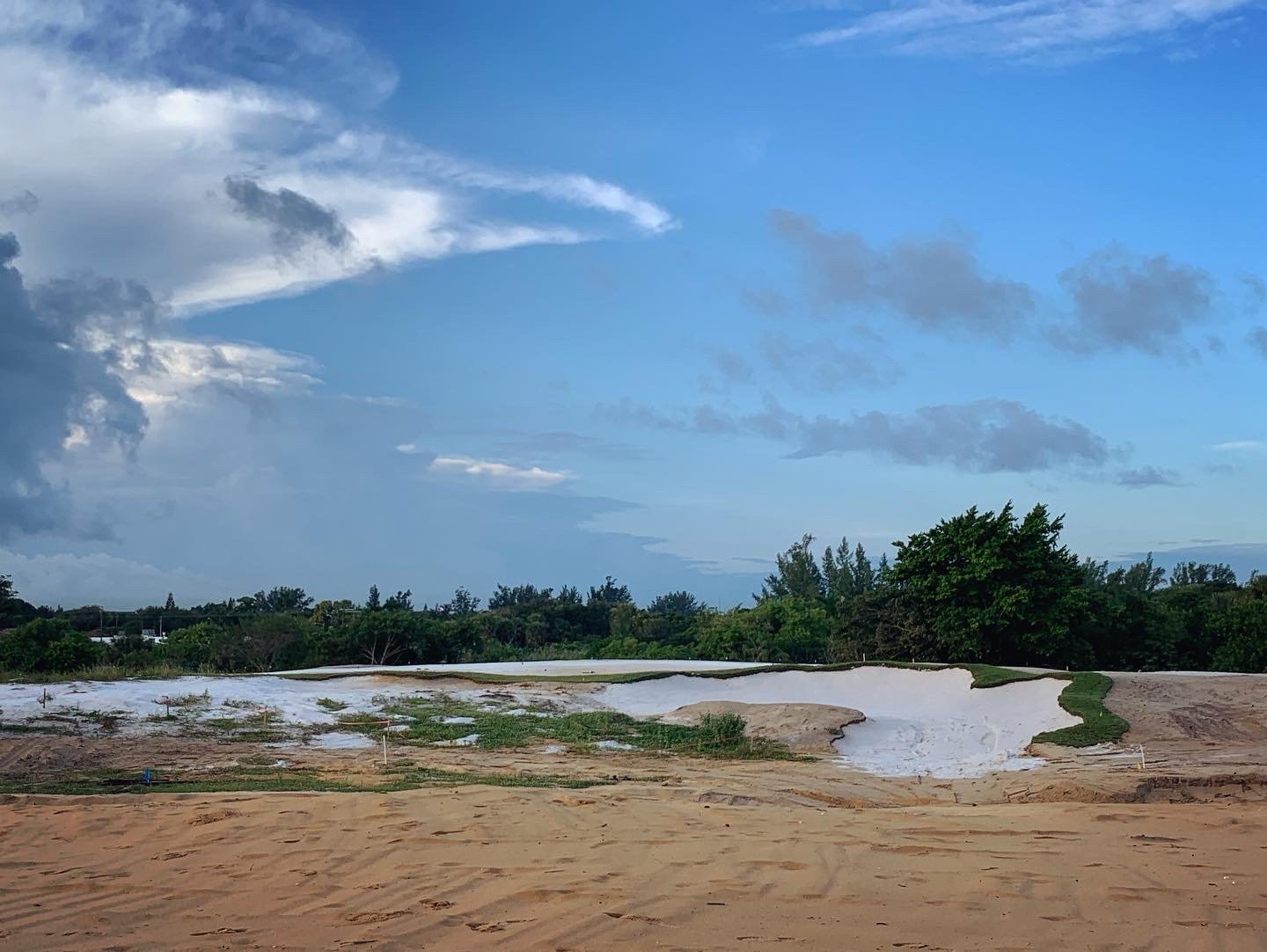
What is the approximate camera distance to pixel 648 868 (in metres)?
7.00

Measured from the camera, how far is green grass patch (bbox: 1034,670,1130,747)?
55.1 ft

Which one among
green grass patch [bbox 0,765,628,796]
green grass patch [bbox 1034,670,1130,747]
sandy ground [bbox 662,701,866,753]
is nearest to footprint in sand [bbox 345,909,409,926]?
green grass patch [bbox 0,765,628,796]

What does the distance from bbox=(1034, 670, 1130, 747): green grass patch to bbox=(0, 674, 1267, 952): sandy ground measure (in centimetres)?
481

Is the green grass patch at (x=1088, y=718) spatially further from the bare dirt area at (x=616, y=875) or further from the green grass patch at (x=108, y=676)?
the green grass patch at (x=108, y=676)

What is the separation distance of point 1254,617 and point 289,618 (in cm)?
3431

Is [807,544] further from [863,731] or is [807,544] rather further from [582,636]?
[863,731]

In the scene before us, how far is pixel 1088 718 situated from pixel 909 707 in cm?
479

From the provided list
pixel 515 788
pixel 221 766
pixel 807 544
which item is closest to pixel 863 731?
pixel 515 788

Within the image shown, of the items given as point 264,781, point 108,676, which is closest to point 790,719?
point 264,781

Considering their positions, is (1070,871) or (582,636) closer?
(1070,871)

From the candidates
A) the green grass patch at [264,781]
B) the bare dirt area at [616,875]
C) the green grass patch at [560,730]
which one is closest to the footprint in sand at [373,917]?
the bare dirt area at [616,875]

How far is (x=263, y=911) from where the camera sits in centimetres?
630

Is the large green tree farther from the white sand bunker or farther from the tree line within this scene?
the white sand bunker

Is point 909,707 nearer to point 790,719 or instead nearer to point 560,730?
point 790,719
